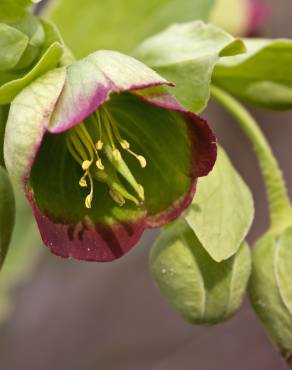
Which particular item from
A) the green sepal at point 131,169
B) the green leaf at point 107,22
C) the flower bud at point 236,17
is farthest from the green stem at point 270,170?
the flower bud at point 236,17

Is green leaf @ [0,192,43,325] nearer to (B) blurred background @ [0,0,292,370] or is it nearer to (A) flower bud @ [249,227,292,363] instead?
(A) flower bud @ [249,227,292,363]

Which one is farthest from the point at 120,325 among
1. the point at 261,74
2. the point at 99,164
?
the point at 99,164

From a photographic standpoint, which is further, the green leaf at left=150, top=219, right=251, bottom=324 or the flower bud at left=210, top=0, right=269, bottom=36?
the flower bud at left=210, top=0, right=269, bottom=36

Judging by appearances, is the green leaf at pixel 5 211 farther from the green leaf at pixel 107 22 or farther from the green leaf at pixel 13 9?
the green leaf at pixel 107 22

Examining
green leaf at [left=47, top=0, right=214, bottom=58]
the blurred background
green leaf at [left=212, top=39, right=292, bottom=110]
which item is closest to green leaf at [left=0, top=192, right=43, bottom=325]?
green leaf at [left=47, top=0, right=214, bottom=58]

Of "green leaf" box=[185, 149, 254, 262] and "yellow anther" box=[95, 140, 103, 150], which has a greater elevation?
"yellow anther" box=[95, 140, 103, 150]

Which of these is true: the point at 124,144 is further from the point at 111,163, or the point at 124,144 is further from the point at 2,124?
the point at 2,124
